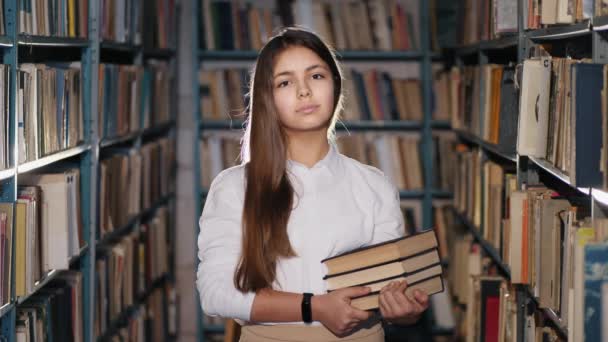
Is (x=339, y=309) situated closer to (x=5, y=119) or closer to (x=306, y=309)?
(x=306, y=309)

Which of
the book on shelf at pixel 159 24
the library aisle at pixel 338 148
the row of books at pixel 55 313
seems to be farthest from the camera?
the book on shelf at pixel 159 24

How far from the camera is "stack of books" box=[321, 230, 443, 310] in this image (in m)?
2.08

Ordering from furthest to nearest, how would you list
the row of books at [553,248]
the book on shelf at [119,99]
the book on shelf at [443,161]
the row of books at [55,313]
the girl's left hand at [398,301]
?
the book on shelf at [443,161] < the book on shelf at [119,99] < the row of books at [55,313] < the girl's left hand at [398,301] < the row of books at [553,248]

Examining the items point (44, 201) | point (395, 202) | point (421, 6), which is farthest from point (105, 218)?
point (421, 6)

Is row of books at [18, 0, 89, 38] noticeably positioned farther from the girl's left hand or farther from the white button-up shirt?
the girl's left hand

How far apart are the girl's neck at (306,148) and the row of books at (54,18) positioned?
1013 millimetres

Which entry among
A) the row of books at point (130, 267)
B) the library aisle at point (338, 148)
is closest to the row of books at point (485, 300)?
the library aisle at point (338, 148)

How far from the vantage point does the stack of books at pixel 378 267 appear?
81.7 inches

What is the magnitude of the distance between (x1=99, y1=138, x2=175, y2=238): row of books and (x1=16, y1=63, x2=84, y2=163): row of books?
389 mm

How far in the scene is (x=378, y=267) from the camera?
2.08 m

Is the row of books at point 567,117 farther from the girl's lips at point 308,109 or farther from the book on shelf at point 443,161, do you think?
the book on shelf at point 443,161

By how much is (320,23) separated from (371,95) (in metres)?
0.50

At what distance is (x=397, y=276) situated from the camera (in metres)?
2.10

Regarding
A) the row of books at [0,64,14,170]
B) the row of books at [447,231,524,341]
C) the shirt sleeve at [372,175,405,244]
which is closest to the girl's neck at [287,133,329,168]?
the shirt sleeve at [372,175,405,244]
